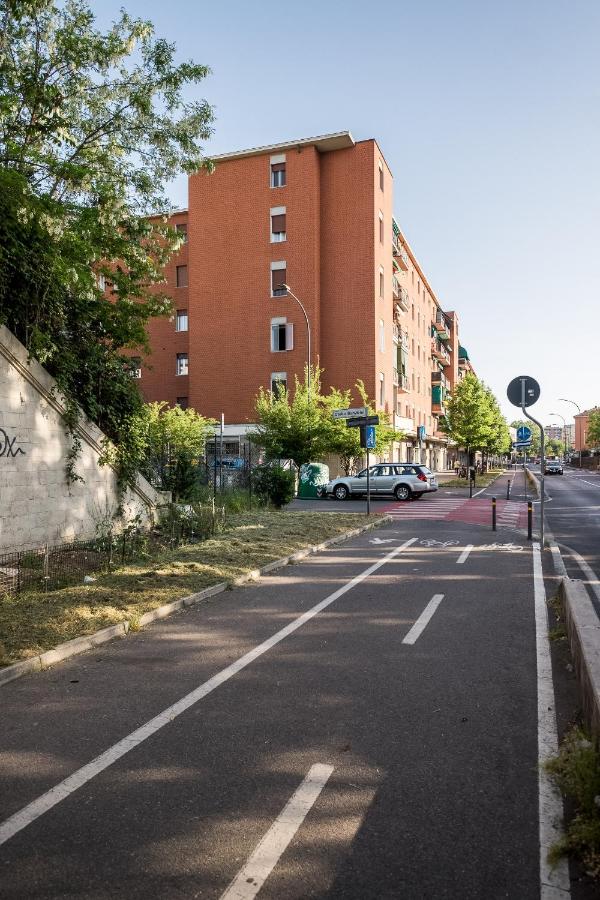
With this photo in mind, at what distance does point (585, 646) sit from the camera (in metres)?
4.62

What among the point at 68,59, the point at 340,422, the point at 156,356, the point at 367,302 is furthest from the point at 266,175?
the point at 68,59

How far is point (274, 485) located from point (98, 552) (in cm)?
1103

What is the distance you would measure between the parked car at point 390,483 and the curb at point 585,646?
21.7 meters

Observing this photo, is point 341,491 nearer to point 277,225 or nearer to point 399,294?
point 277,225

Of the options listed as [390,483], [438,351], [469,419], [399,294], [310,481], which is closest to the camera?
[390,483]

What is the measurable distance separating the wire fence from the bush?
636 centimetres

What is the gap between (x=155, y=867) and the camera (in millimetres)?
2807

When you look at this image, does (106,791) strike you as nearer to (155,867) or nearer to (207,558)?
(155,867)

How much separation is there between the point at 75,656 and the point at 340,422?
26139 millimetres

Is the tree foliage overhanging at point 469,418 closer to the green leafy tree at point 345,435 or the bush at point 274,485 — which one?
the green leafy tree at point 345,435

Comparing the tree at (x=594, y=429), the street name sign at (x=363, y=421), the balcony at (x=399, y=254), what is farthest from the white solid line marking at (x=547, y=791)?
the tree at (x=594, y=429)

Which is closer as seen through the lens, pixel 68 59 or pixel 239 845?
pixel 239 845

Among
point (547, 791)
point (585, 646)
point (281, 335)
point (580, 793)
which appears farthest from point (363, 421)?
point (281, 335)

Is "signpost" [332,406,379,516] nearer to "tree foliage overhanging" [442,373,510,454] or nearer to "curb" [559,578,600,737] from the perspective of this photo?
"curb" [559,578,600,737]
